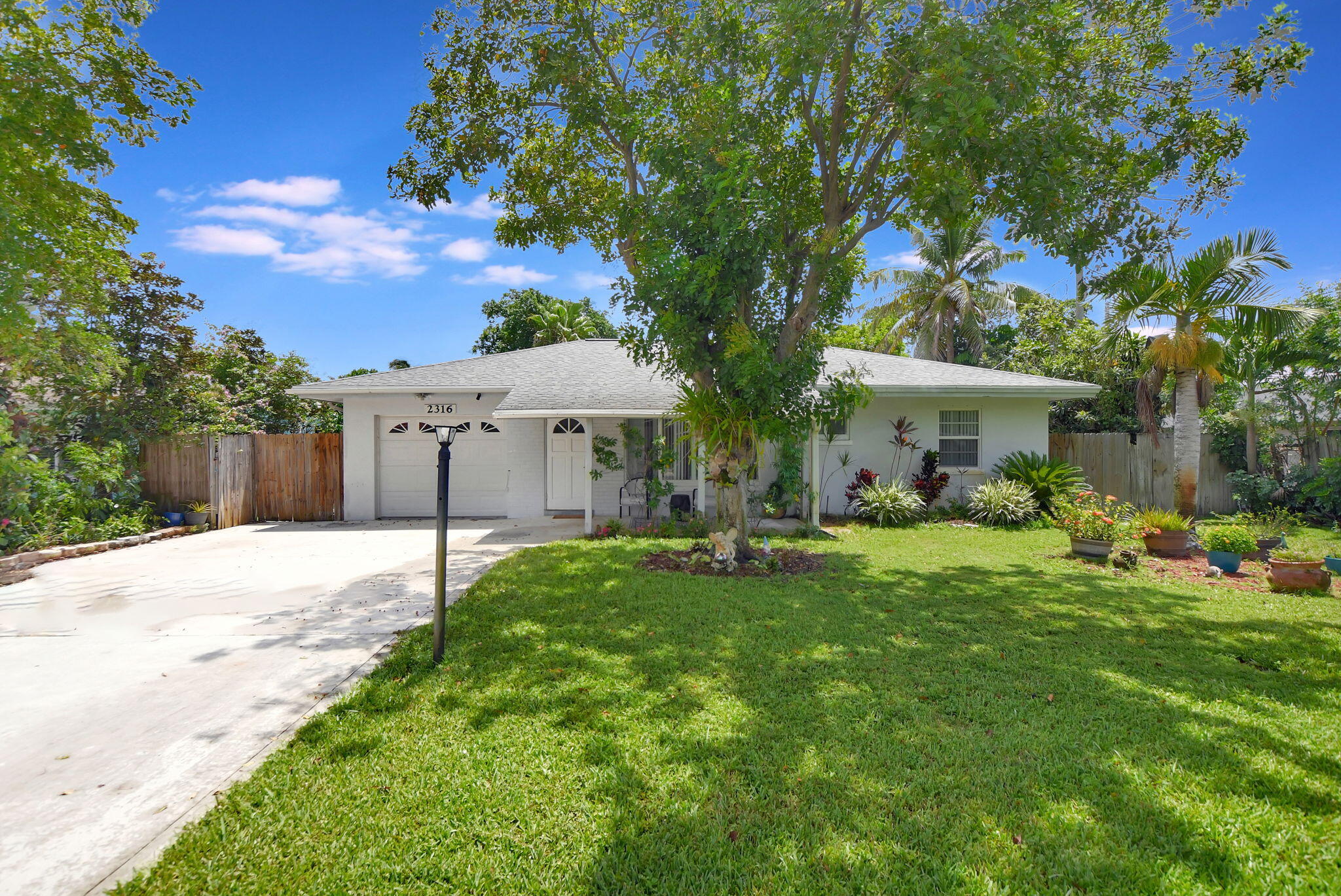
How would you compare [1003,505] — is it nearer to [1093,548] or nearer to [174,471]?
[1093,548]

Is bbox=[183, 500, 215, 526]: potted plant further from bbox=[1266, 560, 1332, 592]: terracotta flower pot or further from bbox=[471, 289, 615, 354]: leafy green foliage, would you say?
bbox=[471, 289, 615, 354]: leafy green foliage

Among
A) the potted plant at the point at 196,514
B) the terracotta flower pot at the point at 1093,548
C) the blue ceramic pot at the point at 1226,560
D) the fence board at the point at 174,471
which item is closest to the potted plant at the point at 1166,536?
the terracotta flower pot at the point at 1093,548

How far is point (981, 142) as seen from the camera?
6812mm

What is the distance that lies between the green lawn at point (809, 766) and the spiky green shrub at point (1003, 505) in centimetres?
604

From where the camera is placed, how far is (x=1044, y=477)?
40.5 ft

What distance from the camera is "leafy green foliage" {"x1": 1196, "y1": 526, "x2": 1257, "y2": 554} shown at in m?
7.92

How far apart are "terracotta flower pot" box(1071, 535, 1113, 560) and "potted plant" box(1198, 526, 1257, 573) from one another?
1.05m

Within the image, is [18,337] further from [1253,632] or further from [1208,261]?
[1208,261]

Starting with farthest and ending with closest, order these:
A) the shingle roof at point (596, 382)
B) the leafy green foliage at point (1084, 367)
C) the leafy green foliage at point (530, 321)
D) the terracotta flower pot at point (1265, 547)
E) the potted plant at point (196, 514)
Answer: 1. the leafy green foliage at point (530, 321)
2. the leafy green foliage at point (1084, 367)
3. the potted plant at point (196, 514)
4. the shingle roof at point (596, 382)
5. the terracotta flower pot at point (1265, 547)

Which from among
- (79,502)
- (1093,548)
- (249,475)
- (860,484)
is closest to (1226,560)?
(1093,548)

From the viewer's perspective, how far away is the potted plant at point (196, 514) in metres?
11.4

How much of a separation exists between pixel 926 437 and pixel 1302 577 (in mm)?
6796

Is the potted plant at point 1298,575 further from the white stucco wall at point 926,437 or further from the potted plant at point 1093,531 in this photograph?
the white stucco wall at point 926,437

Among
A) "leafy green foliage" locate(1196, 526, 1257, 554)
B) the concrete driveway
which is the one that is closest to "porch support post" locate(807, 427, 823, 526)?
"leafy green foliage" locate(1196, 526, 1257, 554)
